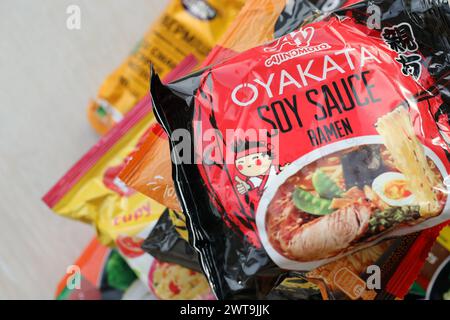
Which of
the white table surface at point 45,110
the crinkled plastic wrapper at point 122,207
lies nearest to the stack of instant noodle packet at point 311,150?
the crinkled plastic wrapper at point 122,207

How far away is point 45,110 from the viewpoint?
101 cm

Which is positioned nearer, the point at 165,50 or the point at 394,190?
the point at 394,190

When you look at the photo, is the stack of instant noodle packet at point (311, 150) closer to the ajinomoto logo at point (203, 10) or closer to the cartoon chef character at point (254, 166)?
the cartoon chef character at point (254, 166)

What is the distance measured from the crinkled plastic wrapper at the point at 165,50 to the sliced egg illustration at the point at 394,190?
18.0 inches

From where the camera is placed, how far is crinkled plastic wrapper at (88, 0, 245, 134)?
92 centimetres

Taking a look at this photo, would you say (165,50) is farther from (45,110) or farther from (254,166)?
(254,166)

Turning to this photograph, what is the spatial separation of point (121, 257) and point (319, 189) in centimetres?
49

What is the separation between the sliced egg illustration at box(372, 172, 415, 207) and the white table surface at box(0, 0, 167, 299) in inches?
24.2

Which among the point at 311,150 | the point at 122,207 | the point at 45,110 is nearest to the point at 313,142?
the point at 311,150

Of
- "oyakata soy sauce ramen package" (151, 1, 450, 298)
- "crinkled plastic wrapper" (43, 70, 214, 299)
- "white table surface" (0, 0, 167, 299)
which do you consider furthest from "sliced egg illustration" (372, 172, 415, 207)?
"white table surface" (0, 0, 167, 299)

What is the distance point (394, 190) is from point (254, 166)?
151 millimetres

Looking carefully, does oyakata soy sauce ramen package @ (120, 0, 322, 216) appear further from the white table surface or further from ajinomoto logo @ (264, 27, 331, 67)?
the white table surface

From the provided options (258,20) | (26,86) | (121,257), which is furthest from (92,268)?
(258,20)
